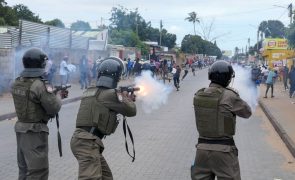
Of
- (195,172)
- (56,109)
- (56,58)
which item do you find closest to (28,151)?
(56,109)

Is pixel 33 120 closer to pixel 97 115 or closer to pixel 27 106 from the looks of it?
pixel 27 106

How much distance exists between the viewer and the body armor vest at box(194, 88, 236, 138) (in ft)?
15.8

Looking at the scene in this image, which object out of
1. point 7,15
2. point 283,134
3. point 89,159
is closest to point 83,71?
point 283,134

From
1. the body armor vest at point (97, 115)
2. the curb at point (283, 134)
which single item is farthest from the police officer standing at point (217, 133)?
the curb at point (283, 134)

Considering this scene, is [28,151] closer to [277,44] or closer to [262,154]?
[262,154]

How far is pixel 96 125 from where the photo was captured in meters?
4.87

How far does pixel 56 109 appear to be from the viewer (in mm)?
5258

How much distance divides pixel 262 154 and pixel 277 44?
117 feet

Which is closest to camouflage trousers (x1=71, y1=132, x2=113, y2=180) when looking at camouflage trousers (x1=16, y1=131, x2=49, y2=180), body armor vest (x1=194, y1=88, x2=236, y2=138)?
camouflage trousers (x1=16, y1=131, x2=49, y2=180)

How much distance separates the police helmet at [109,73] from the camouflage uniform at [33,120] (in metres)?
0.55

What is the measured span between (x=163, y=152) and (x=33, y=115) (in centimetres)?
489

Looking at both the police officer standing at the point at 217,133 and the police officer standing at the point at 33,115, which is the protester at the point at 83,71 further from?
the police officer standing at the point at 217,133

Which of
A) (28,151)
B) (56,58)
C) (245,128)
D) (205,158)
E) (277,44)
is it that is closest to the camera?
(205,158)

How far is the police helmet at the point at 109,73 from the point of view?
5043 mm
